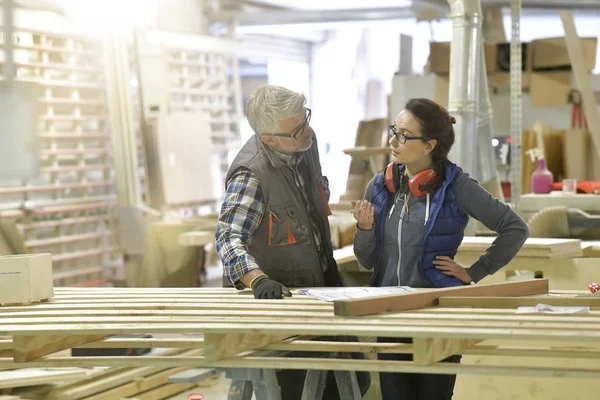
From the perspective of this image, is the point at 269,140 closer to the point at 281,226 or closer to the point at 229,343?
the point at 281,226

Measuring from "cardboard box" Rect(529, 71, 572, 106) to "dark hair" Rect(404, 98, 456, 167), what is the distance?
4.68m

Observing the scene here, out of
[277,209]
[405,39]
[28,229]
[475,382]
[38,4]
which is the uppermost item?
[38,4]

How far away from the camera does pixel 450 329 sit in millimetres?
2266

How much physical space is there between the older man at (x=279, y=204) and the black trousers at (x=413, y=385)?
0.70 ft

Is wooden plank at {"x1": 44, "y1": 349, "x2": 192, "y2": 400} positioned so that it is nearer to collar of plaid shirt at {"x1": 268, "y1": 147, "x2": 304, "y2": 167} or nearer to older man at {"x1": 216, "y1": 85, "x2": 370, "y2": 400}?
older man at {"x1": 216, "y1": 85, "x2": 370, "y2": 400}

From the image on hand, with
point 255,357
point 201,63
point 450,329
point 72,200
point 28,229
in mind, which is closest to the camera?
point 450,329

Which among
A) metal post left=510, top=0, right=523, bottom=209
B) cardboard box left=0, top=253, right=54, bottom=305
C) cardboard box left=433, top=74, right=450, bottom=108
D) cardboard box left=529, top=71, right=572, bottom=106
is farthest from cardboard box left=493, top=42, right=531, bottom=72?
cardboard box left=0, top=253, right=54, bottom=305

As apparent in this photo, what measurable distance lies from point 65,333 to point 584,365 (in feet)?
8.65

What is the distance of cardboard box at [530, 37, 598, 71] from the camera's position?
7.37m

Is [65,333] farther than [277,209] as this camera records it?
No

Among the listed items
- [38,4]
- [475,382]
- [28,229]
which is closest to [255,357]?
[475,382]

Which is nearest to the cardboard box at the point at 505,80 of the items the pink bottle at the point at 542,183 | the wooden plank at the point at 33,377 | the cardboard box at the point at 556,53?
the cardboard box at the point at 556,53

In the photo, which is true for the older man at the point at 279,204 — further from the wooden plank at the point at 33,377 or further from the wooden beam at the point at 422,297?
the wooden plank at the point at 33,377

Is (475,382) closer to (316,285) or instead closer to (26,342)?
(316,285)
